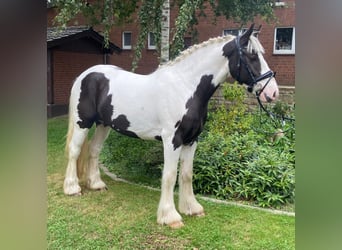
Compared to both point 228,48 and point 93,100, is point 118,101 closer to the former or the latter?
point 93,100

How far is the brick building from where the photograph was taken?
4.68 m

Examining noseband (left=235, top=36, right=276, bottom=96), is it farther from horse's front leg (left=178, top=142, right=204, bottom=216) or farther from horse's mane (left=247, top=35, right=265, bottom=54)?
horse's front leg (left=178, top=142, right=204, bottom=216)

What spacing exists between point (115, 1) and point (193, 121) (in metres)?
2.45

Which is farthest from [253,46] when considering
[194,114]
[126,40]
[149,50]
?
[126,40]

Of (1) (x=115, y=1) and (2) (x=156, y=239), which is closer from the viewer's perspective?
(2) (x=156, y=239)

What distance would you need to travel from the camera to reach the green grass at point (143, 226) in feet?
7.04

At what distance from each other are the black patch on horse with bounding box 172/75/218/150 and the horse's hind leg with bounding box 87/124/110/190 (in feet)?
3.27

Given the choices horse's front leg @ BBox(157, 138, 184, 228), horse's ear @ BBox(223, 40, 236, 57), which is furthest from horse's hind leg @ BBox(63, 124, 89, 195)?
horse's ear @ BBox(223, 40, 236, 57)

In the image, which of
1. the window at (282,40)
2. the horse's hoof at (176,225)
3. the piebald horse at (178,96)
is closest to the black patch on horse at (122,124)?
the piebald horse at (178,96)

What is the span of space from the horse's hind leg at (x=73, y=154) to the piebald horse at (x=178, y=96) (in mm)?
226

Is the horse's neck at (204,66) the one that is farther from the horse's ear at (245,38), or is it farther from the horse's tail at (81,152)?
the horse's tail at (81,152)
